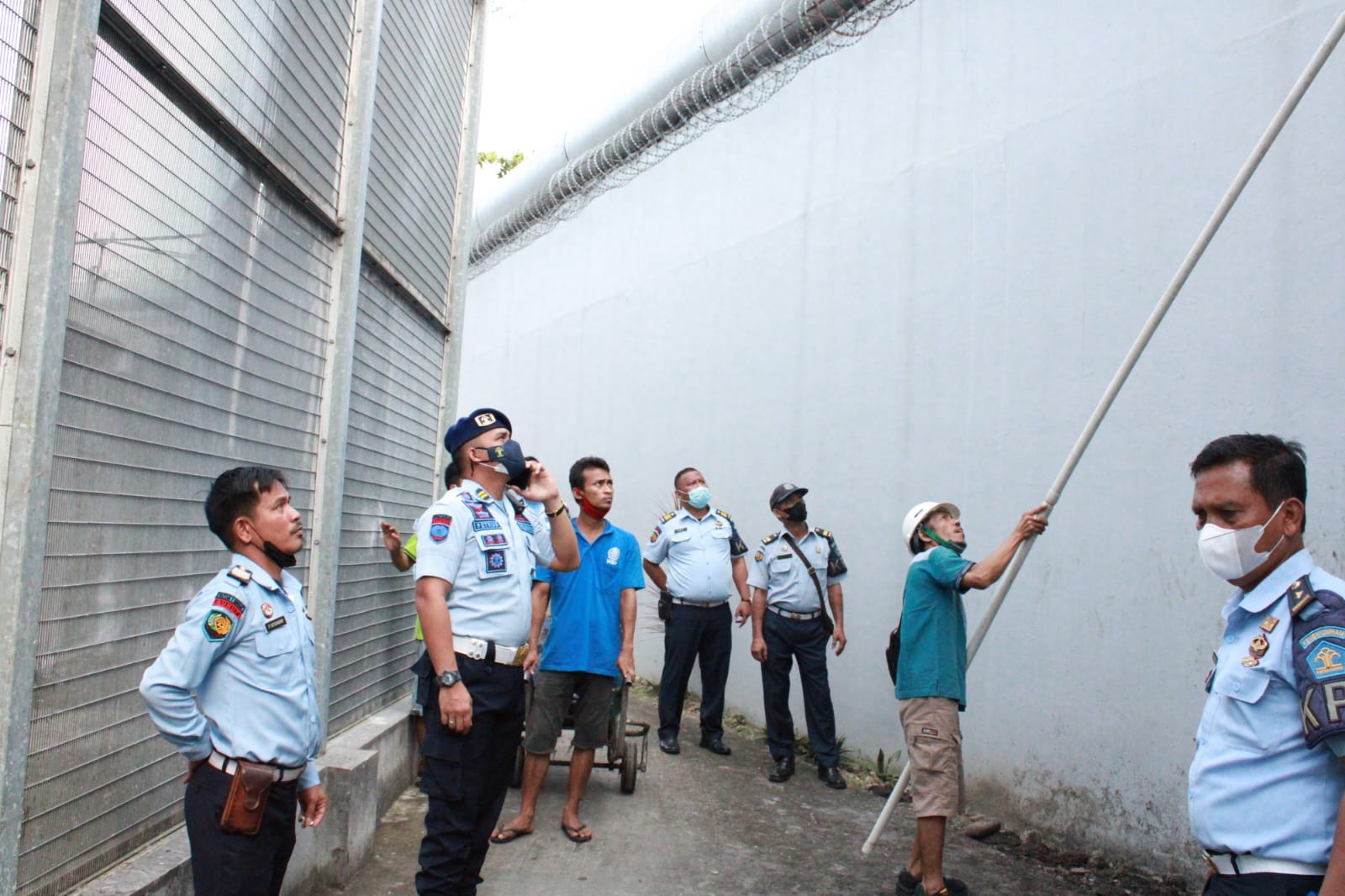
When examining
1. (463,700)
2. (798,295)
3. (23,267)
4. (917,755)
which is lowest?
(917,755)

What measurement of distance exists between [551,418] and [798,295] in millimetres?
4588

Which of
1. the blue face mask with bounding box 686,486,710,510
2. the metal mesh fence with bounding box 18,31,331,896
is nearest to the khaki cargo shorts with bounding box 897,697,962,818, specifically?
the metal mesh fence with bounding box 18,31,331,896

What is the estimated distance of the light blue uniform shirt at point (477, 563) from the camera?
3262mm

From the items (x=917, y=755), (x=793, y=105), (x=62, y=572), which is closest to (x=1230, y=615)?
(x=917, y=755)

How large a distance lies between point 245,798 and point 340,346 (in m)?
2.43

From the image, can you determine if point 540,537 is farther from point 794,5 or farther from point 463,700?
point 794,5

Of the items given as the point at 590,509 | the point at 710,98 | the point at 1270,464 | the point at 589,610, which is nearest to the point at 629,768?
the point at 589,610

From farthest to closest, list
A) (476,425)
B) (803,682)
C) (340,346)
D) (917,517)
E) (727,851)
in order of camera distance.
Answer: (803,682) → (727,851) → (917,517) → (340,346) → (476,425)

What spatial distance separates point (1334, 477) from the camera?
4.02 meters

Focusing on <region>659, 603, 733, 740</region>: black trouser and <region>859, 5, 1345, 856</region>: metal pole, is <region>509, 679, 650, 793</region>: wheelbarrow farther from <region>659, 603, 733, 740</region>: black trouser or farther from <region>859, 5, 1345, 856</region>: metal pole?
<region>859, 5, 1345, 856</region>: metal pole

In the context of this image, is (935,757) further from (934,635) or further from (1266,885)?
(1266,885)

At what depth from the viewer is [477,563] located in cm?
333

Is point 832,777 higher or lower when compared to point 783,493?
lower

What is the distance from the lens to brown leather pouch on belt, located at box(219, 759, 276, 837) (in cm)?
239
